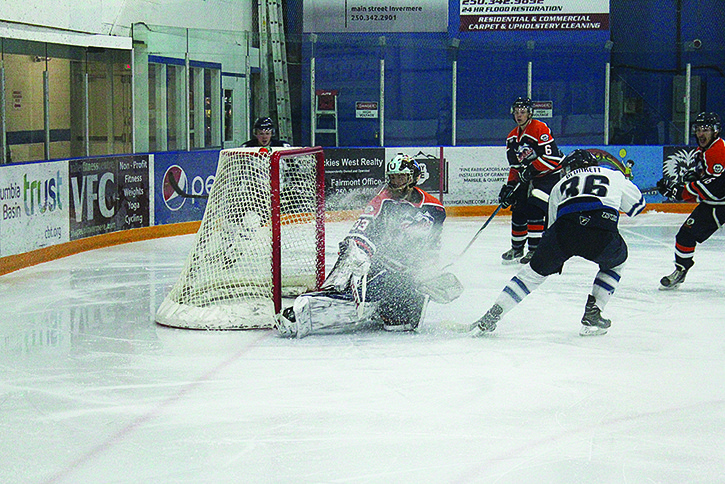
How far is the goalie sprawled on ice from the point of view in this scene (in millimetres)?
4652

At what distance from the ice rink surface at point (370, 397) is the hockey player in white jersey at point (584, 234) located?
192 mm

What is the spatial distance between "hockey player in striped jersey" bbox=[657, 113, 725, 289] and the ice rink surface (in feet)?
1.44

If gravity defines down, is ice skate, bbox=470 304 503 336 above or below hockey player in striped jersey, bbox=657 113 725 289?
below

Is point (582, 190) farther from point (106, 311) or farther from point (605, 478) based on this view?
point (106, 311)

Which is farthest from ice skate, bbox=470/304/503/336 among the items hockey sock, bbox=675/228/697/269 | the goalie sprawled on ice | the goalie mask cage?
hockey sock, bbox=675/228/697/269

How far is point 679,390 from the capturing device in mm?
3748

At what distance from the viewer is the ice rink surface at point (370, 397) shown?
9.40ft

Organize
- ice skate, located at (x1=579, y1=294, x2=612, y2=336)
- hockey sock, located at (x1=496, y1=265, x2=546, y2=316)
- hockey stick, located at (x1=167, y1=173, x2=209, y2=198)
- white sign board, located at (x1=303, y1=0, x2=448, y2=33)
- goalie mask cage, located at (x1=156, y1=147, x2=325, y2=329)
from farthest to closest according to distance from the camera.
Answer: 1. white sign board, located at (x1=303, y1=0, x2=448, y2=33)
2. hockey stick, located at (x1=167, y1=173, x2=209, y2=198)
3. goalie mask cage, located at (x1=156, y1=147, x2=325, y2=329)
4. ice skate, located at (x1=579, y1=294, x2=612, y2=336)
5. hockey sock, located at (x1=496, y1=265, x2=546, y2=316)

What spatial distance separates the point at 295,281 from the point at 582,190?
2.02 meters

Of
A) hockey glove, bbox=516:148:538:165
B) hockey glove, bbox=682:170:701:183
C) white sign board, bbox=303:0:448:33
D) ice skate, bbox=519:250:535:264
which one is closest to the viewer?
hockey glove, bbox=682:170:701:183

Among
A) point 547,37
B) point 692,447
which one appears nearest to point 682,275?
point 692,447

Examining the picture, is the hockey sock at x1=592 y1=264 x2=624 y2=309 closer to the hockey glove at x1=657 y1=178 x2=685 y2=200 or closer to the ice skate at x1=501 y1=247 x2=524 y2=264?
the hockey glove at x1=657 y1=178 x2=685 y2=200

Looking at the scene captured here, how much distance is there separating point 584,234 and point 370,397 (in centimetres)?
157

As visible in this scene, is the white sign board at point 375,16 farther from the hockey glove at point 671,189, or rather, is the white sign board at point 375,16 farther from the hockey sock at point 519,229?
the hockey glove at point 671,189
